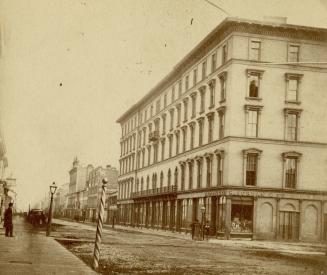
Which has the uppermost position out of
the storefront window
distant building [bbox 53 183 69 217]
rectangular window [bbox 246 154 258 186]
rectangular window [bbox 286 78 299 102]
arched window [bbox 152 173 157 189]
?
rectangular window [bbox 286 78 299 102]

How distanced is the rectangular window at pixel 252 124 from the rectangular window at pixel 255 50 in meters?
3.52

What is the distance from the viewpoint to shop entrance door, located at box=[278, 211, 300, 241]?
35562mm

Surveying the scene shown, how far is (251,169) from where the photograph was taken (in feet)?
120

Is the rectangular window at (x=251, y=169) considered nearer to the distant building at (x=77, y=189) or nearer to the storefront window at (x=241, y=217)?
the storefront window at (x=241, y=217)

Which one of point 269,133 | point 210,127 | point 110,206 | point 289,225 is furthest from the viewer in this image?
point 110,206

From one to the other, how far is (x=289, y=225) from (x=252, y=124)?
22.7 feet

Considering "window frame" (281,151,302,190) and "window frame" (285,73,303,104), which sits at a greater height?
"window frame" (285,73,303,104)

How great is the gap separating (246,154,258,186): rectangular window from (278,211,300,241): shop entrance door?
269 centimetres

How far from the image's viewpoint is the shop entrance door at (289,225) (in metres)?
35.6

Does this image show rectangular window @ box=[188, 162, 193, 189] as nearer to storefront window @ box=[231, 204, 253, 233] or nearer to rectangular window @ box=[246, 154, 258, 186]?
storefront window @ box=[231, 204, 253, 233]

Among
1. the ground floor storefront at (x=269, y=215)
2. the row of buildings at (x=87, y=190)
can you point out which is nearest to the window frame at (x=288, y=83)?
the ground floor storefront at (x=269, y=215)

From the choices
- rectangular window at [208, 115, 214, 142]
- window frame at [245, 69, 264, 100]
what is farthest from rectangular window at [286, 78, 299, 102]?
rectangular window at [208, 115, 214, 142]

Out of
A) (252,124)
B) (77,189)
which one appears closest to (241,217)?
(252,124)

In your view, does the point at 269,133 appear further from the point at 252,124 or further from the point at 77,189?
the point at 77,189
